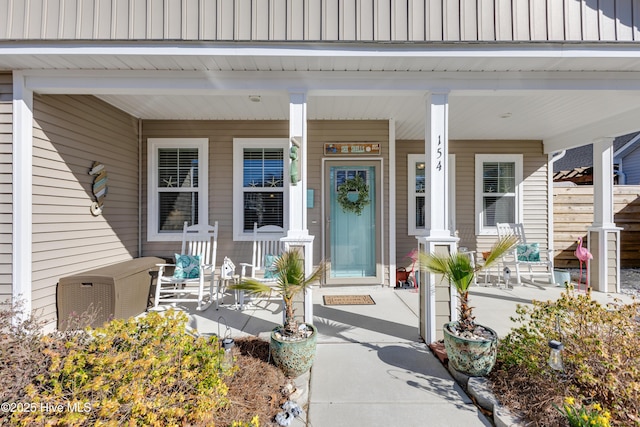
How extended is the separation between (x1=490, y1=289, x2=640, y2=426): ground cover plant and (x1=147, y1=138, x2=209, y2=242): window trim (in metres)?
4.08

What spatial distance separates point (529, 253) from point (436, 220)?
11.1 feet

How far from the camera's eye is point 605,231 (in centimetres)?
431

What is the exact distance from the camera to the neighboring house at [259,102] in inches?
97.9

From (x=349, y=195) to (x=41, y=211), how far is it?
3.66m

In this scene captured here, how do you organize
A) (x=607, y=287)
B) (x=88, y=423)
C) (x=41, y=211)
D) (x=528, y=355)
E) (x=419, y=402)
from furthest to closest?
(x=607, y=287) → (x=41, y=211) → (x=528, y=355) → (x=419, y=402) → (x=88, y=423)

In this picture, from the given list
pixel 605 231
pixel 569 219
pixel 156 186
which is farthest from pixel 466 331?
pixel 569 219

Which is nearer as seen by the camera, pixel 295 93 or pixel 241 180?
pixel 295 93

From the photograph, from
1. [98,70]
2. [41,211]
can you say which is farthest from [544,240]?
[41,211]

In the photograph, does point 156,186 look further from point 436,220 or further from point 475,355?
point 475,355

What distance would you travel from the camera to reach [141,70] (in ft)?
9.04

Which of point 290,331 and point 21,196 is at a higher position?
point 21,196

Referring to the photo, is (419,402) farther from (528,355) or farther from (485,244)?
(485,244)

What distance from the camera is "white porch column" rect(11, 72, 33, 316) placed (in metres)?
2.74

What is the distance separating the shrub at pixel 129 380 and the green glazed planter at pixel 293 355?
42cm
